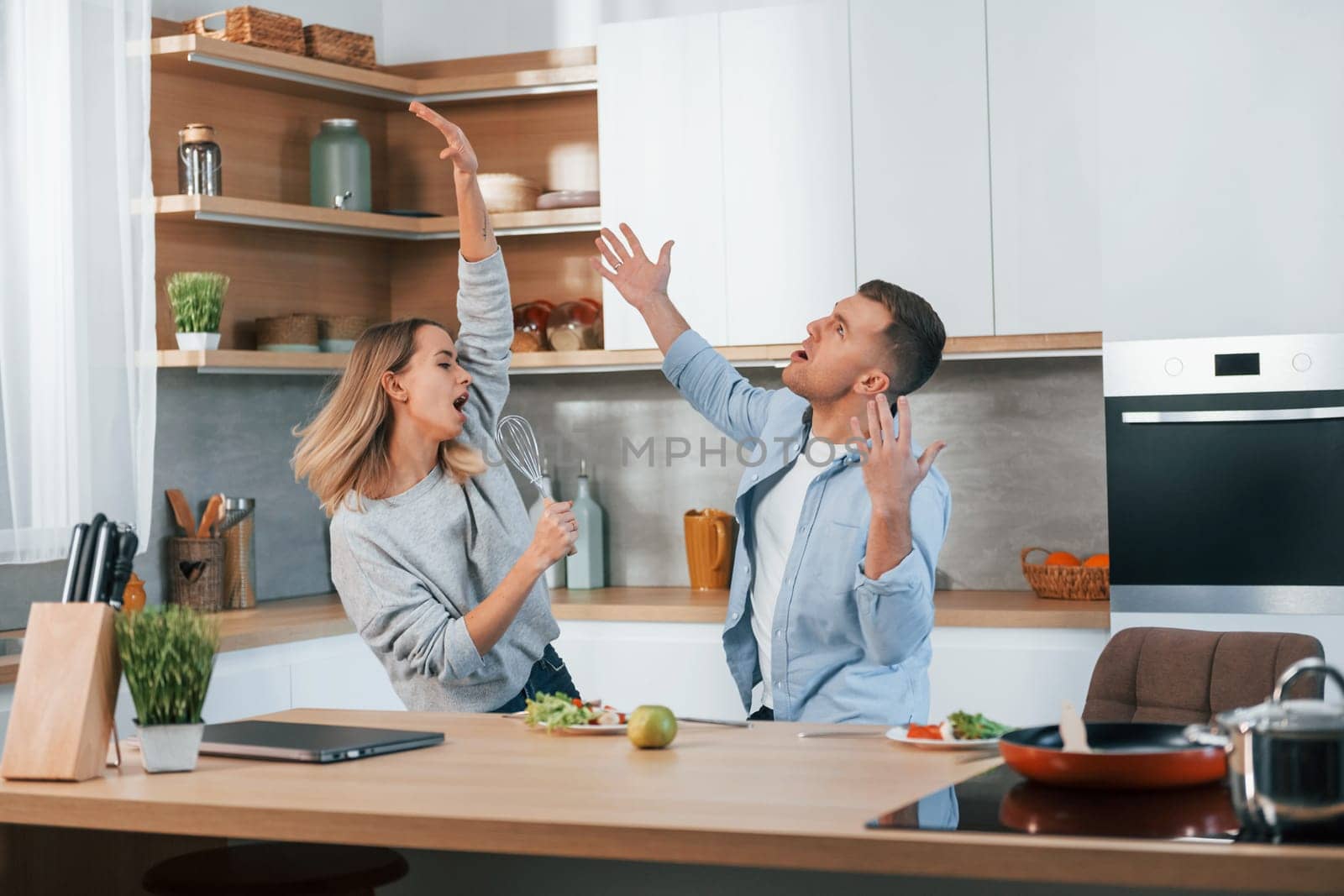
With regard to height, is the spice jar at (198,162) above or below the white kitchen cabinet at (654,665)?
above

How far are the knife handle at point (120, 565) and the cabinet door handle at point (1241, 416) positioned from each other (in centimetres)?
232

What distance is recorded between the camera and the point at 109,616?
5.63ft

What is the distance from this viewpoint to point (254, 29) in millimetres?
3871

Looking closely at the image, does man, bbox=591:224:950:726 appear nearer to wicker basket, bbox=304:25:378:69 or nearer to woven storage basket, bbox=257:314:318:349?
woven storage basket, bbox=257:314:318:349

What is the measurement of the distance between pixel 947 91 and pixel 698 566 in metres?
1.44

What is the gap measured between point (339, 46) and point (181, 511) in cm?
130

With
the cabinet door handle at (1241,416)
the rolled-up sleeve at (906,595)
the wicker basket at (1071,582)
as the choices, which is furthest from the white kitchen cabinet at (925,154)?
the rolled-up sleeve at (906,595)

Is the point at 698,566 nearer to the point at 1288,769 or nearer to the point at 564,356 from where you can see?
the point at 564,356

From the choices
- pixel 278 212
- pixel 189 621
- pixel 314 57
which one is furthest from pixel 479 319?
pixel 314 57

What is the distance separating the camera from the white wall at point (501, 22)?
4.43 metres

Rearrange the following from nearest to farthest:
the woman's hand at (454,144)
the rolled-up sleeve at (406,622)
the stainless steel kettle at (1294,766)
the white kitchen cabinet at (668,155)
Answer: the stainless steel kettle at (1294,766), the rolled-up sleeve at (406,622), the woman's hand at (454,144), the white kitchen cabinet at (668,155)

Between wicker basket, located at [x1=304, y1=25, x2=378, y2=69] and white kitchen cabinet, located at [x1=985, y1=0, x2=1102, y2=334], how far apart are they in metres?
1.67

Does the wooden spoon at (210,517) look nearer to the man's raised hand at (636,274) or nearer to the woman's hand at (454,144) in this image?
the man's raised hand at (636,274)

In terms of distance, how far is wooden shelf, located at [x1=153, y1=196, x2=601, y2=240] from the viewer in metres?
3.74
